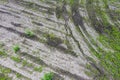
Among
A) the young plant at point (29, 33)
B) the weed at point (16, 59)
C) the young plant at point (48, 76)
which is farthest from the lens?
the young plant at point (29, 33)

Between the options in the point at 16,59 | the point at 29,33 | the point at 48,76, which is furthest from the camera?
the point at 29,33

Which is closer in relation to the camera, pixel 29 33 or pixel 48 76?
pixel 48 76

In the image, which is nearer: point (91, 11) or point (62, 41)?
point (62, 41)

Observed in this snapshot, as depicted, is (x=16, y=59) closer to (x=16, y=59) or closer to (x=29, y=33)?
(x=16, y=59)

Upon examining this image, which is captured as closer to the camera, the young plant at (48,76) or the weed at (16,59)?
the young plant at (48,76)

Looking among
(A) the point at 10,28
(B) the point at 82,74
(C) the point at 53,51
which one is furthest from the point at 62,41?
(A) the point at 10,28

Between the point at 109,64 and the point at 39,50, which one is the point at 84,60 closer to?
the point at 109,64

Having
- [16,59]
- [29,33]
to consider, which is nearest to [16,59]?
[16,59]

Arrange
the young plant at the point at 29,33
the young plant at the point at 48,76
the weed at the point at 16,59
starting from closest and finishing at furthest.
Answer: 1. the young plant at the point at 48,76
2. the weed at the point at 16,59
3. the young plant at the point at 29,33

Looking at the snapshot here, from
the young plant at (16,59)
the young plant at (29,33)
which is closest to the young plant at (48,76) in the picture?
the young plant at (16,59)

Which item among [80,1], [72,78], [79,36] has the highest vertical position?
[80,1]

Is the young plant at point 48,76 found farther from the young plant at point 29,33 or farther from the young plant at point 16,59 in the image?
the young plant at point 29,33
